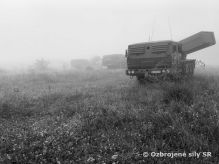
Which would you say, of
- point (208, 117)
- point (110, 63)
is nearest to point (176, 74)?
point (208, 117)

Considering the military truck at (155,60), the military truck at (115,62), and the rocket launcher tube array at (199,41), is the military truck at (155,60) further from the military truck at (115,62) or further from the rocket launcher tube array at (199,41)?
the military truck at (115,62)

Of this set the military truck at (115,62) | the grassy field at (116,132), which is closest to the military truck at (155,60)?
the grassy field at (116,132)

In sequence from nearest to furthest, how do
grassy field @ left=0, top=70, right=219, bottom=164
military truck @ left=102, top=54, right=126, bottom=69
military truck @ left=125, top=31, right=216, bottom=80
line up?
1. grassy field @ left=0, top=70, right=219, bottom=164
2. military truck @ left=125, top=31, right=216, bottom=80
3. military truck @ left=102, top=54, right=126, bottom=69

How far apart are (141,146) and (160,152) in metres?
0.47

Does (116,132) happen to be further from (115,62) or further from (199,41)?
(115,62)

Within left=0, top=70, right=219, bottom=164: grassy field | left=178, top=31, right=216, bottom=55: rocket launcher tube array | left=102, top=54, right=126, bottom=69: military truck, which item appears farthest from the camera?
left=102, top=54, right=126, bottom=69: military truck

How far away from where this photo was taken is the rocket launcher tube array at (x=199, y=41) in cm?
1698

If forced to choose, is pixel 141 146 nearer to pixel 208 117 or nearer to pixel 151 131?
pixel 151 131

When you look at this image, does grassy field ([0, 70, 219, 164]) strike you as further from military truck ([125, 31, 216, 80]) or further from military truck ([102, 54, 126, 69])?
military truck ([102, 54, 126, 69])

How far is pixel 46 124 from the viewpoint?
662cm

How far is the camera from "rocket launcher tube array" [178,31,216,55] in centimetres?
1698

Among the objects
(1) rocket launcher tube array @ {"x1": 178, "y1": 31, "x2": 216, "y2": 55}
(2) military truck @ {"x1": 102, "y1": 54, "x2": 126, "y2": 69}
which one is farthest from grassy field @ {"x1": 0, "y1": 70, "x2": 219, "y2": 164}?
(2) military truck @ {"x1": 102, "y1": 54, "x2": 126, "y2": 69}

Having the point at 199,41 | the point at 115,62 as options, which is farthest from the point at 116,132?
the point at 115,62

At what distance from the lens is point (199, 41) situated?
17.2 meters
